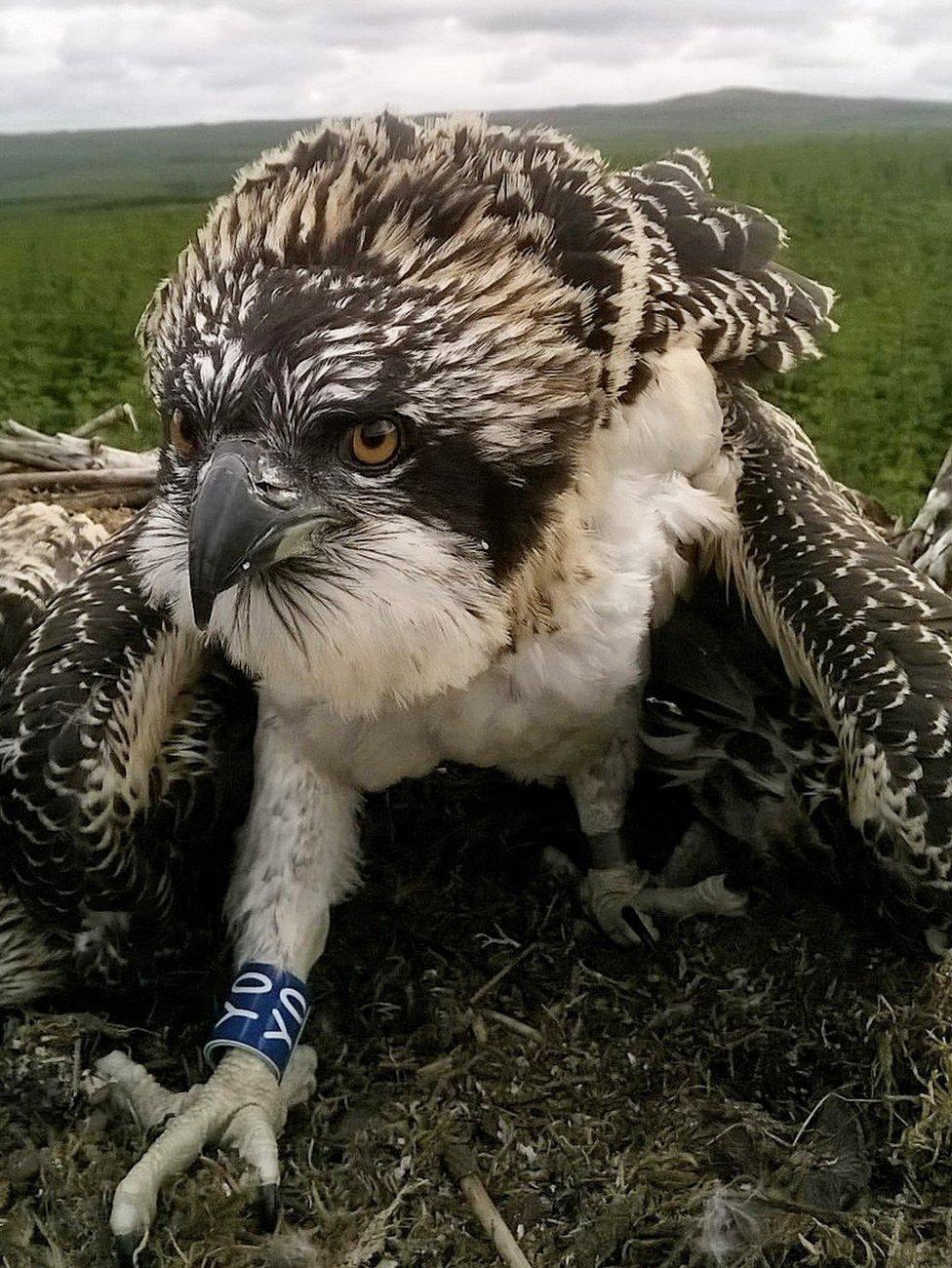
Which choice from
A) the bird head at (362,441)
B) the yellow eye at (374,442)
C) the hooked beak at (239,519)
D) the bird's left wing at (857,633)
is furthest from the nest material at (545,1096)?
the yellow eye at (374,442)

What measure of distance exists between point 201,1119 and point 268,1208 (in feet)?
0.58

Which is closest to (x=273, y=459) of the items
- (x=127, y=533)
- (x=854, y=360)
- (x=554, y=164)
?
(x=554, y=164)

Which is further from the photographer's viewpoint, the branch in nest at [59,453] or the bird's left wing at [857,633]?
the branch in nest at [59,453]

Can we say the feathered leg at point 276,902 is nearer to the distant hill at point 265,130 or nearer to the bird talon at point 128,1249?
the bird talon at point 128,1249

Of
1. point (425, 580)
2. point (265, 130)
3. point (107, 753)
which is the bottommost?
A: point (107, 753)

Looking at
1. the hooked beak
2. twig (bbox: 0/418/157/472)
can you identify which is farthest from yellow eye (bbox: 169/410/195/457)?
twig (bbox: 0/418/157/472)

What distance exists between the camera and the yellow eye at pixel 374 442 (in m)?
1.42

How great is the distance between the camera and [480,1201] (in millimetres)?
1794

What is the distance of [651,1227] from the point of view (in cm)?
174

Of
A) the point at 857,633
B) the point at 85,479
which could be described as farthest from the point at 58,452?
the point at 857,633

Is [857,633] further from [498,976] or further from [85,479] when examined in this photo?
[85,479]

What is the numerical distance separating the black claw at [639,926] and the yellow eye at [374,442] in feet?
4.03

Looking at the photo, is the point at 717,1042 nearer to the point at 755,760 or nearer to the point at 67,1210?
the point at 755,760

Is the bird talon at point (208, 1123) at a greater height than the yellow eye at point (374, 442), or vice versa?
the yellow eye at point (374, 442)
